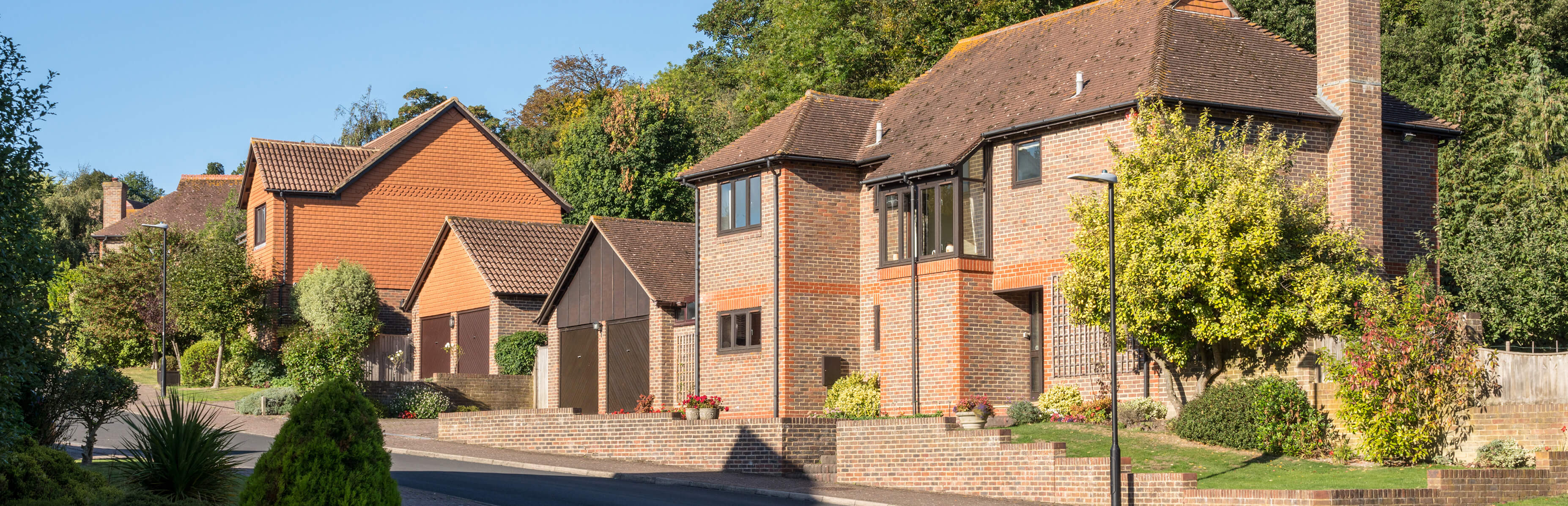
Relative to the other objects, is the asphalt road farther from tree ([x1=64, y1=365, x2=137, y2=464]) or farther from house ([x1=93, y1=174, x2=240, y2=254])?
house ([x1=93, y1=174, x2=240, y2=254])

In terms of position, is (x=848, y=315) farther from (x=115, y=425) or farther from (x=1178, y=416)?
(x=115, y=425)

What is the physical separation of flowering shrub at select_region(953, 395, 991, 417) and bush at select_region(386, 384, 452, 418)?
17.0 m

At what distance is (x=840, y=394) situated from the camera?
2992 cm

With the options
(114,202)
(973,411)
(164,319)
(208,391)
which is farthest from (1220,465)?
(114,202)

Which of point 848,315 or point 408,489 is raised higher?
point 848,315

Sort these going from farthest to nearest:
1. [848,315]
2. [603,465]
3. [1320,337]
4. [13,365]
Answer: [848,315]
[603,465]
[1320,337]
[13,365]

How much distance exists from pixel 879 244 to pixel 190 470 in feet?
55.3

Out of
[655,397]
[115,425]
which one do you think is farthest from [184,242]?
[655,397]

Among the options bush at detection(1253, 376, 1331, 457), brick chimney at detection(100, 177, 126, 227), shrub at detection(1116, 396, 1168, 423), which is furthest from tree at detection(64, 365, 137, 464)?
brick chimney at detection(100, 177, 126, 227)

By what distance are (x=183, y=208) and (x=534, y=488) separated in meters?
55.6

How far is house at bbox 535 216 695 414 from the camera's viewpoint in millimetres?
34406

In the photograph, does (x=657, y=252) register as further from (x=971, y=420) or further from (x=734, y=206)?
(x=971, y=420)

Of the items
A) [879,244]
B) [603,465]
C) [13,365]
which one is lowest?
[603,465]

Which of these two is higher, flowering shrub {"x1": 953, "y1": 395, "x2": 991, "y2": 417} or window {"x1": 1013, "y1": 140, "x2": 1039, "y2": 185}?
window {"x1": 1013, "y1": 140, "x2": 1039, "y2": 185}
